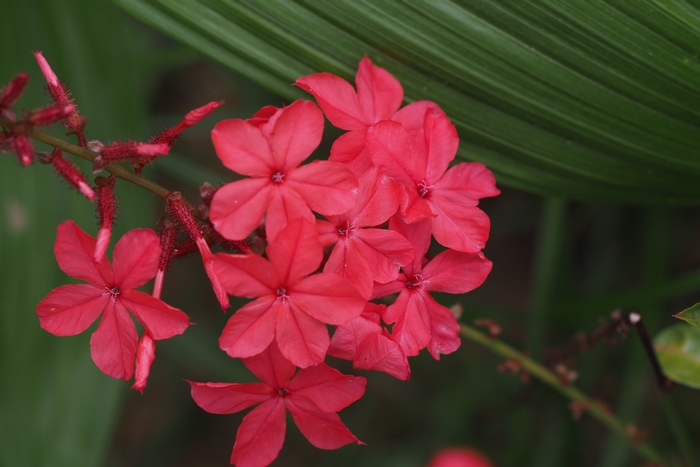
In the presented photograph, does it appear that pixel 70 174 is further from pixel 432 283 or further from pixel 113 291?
pixel 432 283

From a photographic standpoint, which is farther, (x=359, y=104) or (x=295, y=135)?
(x=359, y=104)

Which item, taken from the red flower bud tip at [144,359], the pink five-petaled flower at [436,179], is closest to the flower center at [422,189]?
the pink five-petaled flower at [436,179]

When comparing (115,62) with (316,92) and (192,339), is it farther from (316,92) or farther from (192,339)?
Answer: (316,92)

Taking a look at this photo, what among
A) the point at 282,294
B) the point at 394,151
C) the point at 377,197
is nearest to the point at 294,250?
the point at 282,294

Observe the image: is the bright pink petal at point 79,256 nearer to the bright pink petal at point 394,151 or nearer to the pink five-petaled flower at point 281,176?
the pink five-petaled flower at point 281,176

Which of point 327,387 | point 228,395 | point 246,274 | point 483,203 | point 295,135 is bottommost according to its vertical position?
point 483,203

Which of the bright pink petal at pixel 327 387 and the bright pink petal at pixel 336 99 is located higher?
the bright pink petal at pixel 336 99
